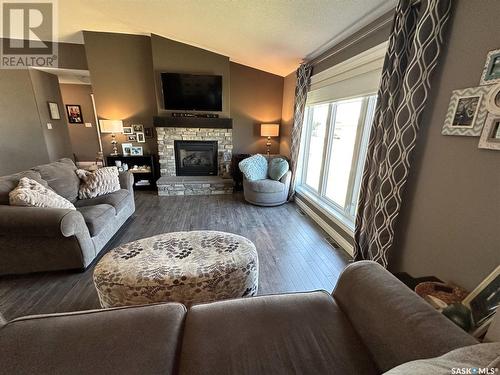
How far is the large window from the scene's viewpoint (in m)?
2.44

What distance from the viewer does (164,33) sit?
3709 millimetres

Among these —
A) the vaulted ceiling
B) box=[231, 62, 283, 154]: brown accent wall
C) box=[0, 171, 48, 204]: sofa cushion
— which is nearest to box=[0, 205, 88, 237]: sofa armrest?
box=[0, 171, 48, 204]: sofa cushion

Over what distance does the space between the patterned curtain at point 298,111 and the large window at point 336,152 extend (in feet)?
0.47

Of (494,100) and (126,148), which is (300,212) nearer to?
(494,100)

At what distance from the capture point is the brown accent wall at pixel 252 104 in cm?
452

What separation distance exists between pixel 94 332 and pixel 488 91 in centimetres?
219

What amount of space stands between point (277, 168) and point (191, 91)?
220cm

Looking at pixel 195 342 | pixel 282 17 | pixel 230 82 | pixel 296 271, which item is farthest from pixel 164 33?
pixel 195 342

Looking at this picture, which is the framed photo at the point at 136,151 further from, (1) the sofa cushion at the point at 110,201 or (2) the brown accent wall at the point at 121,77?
(1) the sofa cushion at the point at 110,201

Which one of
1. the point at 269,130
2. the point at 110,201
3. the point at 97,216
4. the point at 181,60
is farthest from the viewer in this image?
the point at 269,130

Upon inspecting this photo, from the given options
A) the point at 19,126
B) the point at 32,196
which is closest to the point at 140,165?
the point at 19,126

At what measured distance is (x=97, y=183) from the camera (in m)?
2.70

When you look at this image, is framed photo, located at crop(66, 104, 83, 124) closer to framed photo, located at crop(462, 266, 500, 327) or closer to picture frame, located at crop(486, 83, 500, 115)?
picture frame, located at crop(486, 83, 500, 115)

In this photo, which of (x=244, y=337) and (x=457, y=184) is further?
(x=457, y=184)
